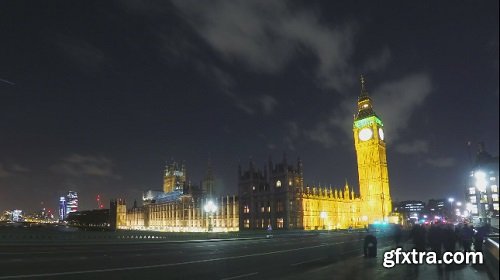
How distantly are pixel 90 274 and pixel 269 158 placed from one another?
86757 millimetres

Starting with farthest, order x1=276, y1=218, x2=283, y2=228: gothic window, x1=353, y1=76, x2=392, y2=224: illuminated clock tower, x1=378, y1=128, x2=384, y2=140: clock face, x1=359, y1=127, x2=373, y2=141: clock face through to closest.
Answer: x1=378, y1=128, x2=384, y2=140: clock face, x1=359, y1=127, x2=373, y2=141: clock face, x1=353, y1=76, x2=392, y2=224: illuminated clock tower, x1=276, y1=218, x2=283, y2=228: gothic window

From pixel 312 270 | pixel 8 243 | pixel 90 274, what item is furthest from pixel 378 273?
pixel 8 243

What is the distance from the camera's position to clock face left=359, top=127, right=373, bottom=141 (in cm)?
12016

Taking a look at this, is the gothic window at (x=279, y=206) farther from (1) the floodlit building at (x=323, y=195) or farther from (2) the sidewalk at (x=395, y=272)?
(2) the sidewalk at (x=395, y=272)

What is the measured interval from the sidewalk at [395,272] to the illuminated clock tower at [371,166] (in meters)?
96.8

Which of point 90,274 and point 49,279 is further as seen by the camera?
point 90,274

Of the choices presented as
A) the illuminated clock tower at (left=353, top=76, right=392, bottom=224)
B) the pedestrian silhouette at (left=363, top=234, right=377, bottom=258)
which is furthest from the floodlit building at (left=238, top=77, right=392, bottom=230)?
the pedestrian silhouette at (left=363, top=234, right=377, bottom=258)

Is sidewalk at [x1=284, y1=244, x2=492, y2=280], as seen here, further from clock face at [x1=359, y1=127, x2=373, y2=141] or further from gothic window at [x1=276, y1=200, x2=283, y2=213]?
clock face at [x1=359, y1=127, x2=373, y2=141]

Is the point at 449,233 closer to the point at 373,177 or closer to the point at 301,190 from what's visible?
the point at 301,190

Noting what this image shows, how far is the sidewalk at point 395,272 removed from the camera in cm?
1572

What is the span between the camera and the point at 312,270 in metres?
17.9

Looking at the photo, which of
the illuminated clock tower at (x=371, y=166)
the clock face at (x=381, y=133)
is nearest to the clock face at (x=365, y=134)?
the illuminated clock tower at (x=371, y=166)

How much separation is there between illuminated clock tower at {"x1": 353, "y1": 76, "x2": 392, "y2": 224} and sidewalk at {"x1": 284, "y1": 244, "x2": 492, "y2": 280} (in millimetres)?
96831

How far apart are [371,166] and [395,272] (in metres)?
105
